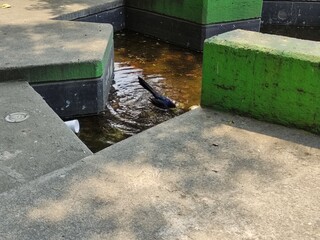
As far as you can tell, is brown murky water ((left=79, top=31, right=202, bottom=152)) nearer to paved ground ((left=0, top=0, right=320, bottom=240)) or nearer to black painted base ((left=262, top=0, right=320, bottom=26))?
paved ground ((left=0, top=0, right=320, bottom=240))

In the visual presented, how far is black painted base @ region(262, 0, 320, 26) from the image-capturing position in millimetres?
8734

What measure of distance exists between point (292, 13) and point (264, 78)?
5.91 meters

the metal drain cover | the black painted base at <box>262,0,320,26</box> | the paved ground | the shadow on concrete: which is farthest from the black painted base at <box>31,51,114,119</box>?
the black painted base at <box>262,0,320,26</box>

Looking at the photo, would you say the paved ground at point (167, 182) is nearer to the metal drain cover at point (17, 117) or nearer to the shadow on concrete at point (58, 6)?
the metal drain cover at point (17, 117)

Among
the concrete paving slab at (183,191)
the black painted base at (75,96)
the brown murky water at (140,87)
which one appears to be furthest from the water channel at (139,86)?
the concrete paving slab at (183,191)

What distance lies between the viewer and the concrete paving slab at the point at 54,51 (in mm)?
4520

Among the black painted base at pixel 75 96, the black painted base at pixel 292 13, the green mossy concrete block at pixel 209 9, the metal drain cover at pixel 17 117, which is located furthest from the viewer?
the black painted base at pixel 292 13

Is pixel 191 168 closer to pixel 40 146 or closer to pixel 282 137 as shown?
pixel 282 137

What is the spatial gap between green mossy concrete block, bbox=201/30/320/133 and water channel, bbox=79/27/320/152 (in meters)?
1.24

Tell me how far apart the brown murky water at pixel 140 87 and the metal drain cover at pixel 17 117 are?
0.84 meters

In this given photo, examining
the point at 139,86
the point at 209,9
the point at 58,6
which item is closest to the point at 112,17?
the point at 58,6

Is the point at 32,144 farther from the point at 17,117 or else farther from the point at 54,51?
the point at 54,51

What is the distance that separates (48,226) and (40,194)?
1.01 ft

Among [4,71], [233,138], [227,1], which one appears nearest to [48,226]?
[233,138]
